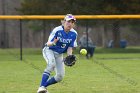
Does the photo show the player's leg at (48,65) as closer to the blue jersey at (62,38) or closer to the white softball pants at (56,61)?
the white softball pants at (56,61)

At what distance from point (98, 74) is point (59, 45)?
5.19 meters

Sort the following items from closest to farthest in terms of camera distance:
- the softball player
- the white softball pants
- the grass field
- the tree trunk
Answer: the softball player, the white softball pants, the grass field, the tree trunk

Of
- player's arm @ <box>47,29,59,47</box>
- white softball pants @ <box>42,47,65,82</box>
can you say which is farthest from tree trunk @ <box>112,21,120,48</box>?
player's arm @ <box>47,29,59,47</box>

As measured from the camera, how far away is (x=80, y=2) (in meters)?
30.5

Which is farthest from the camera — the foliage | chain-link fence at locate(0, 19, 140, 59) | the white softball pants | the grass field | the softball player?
the foliage

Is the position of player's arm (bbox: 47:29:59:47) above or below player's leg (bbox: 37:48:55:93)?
above

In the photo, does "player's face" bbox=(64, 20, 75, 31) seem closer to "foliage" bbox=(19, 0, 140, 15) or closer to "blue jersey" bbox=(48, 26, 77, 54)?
"blue jersey" bbox=(48, 26, 77, 54)

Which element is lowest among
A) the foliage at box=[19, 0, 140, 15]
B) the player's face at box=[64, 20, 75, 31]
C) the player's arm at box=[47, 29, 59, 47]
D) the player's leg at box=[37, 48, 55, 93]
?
the foliage at box=[19, 0, 140, 15]

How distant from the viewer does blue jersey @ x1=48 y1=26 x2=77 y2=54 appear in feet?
32.8

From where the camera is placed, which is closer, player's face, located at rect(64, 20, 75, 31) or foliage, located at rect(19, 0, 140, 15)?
player's face, located at rect(64, 20, 75, 31)

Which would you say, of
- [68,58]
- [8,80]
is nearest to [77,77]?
[8,80]

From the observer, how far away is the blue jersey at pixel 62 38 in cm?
999

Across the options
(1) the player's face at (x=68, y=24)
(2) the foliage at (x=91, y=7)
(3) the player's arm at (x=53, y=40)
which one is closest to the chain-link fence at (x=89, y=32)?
(2) the foliage at (x=91, y=7)

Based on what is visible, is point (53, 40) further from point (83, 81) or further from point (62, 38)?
point (83, 81)
